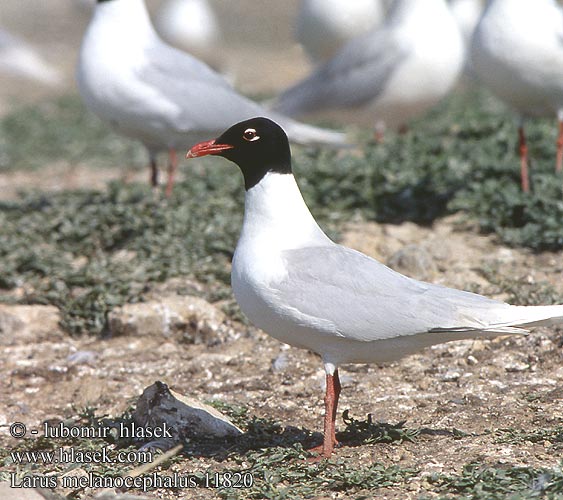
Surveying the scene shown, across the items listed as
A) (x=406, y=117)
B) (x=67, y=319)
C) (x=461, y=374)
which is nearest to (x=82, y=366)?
(x=67, y=319)

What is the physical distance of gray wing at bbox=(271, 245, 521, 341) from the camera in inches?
161

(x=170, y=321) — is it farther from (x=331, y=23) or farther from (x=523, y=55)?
(x=331, y=23)

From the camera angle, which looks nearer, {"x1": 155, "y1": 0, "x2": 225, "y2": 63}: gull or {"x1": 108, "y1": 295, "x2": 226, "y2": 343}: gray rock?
{"x1": 108, "y1": 295, "x2": 226, "y2": 343}: gray rock

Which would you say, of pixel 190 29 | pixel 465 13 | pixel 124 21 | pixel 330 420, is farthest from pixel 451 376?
pixel 190 29

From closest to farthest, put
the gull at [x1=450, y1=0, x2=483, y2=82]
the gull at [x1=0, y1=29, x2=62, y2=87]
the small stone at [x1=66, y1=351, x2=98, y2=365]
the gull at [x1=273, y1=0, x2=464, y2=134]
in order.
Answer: the small stone at [x1=66, y1=351, x2=98, y2=365], the gull at [x1=273, y1=0, x2=464, y2=134], the gull at [x1=0, y1=29, x2=62, y2=87], the gull at [x1=450, y1=0, x2=483, y2=82]

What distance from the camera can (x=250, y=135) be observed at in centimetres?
453

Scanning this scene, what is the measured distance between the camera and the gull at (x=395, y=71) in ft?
28.7

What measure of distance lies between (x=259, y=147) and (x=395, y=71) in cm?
458

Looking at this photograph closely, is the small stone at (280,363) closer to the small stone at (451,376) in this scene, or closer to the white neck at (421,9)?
the small stone at (451,376)

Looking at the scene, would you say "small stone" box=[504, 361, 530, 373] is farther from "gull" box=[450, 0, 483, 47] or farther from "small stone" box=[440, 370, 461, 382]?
"gull" box=[450, 0, 483, 47]

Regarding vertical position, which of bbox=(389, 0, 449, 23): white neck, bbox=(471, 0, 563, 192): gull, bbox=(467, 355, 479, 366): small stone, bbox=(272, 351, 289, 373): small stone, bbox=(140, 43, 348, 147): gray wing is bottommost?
bbox=(272, 351, 289, 373): small stone

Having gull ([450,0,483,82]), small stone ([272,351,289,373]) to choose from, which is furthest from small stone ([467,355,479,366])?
gull ([450,0,483,82])

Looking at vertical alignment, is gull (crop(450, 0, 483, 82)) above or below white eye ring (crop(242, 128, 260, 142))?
above

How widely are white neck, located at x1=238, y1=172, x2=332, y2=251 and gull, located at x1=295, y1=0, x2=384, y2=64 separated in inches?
301
